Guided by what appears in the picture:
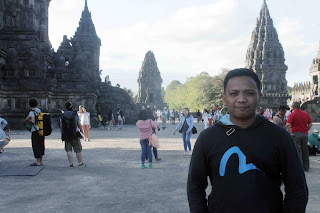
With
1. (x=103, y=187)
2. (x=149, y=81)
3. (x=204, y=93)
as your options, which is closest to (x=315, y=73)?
(x=204, y=93)

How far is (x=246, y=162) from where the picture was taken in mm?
2457

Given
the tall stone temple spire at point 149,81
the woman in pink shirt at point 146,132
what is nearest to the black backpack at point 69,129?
the woman in pink shirt at point 146,132

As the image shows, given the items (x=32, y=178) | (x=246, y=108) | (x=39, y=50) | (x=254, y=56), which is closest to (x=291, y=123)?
(x=32, y=178)

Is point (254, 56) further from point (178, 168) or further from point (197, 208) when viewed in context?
point (197, 208)

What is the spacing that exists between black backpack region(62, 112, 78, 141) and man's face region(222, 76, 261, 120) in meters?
7.79

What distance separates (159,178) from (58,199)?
258 cm

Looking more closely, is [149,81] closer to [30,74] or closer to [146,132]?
[30,74]

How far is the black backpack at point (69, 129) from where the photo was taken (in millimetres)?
9914

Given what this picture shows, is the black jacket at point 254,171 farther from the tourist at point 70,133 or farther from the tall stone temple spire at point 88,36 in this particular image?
the tall stone temple spire at point 88,36

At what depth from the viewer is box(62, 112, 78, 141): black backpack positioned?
9.91 meters

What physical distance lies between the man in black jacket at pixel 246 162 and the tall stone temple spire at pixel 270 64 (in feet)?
202

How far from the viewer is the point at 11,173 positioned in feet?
29.3

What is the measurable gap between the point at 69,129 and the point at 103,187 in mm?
2807

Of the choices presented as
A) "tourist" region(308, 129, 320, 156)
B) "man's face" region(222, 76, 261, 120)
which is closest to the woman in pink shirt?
"tourist" region(308, 129, 320, 156)
